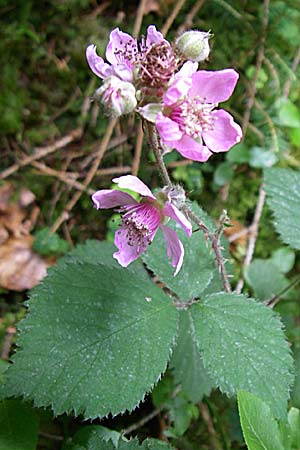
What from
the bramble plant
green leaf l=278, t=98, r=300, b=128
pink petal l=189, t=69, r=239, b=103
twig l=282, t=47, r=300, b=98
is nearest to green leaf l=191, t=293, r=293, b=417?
the bramble plant

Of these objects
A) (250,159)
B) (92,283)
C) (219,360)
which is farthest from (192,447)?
(250,159)

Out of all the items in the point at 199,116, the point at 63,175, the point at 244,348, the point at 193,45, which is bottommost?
Answer: the point at 63,175

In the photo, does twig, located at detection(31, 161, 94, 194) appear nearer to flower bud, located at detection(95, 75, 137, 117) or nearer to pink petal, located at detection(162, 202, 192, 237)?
pink petal, located at detection(162, 202, 192, 237)

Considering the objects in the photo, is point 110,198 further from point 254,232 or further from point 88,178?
point 254,232

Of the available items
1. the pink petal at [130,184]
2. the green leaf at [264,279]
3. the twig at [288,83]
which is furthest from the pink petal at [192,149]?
the twig at [288,83]

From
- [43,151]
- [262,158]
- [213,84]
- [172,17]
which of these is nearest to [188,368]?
[213,84]

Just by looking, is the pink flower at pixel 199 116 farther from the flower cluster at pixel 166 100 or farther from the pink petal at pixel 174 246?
the pink petal at pixel 174 246
